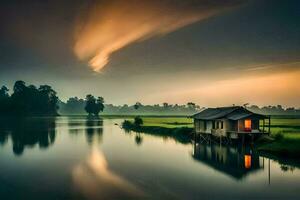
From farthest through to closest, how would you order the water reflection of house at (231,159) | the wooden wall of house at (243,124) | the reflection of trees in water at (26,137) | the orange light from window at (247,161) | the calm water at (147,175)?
1. the reflection of trees in water at (26,137)
2. the wooden wall of house at (243,124)
3. the orange light from window at (247,161)
4. the water reflection of house at (231,159)
5. the calm water at (147,175)

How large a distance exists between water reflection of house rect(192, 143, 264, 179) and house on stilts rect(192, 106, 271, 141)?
2.86 meters

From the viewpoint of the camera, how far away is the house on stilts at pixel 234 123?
50.6 meters

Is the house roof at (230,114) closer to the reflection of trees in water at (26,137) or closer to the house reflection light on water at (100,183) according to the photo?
the house reflection light on water at (100,183)

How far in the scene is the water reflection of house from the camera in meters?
32.5

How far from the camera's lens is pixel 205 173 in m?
31.3

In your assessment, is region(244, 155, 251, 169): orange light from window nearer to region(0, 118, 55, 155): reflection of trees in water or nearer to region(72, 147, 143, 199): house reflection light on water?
region(72, 147, 143, 199): house reflection light on water

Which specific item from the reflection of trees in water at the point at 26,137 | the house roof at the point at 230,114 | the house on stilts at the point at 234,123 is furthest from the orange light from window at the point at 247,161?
the reflection of trees in water at the point at 26,137

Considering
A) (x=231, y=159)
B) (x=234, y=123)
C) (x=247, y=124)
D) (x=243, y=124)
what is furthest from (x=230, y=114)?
(x=231, y=159)

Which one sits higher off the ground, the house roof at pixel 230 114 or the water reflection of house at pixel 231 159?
the house roof at pixel 230 114

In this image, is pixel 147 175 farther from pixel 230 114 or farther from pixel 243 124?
pixel 230 114

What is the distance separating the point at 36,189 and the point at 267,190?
1737 centimetres

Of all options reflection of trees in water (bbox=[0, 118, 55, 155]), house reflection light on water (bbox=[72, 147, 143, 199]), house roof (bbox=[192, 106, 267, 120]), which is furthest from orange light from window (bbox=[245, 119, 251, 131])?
reflection of trees in water (bbox=[0, 118, 55, 155])

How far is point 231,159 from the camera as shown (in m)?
38.9

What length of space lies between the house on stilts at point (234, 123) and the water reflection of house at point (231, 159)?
2.86 meters
